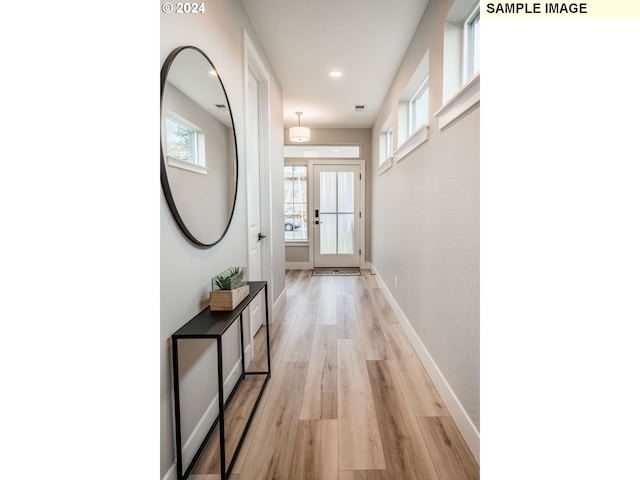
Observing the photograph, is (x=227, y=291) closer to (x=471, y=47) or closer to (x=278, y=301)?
(x=471, y=47)

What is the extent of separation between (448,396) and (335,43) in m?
2.76

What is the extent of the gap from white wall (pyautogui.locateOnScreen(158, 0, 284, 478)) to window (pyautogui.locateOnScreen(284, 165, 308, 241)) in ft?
11.6

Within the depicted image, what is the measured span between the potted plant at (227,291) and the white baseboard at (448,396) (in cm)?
117

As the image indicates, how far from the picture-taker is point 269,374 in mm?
2098

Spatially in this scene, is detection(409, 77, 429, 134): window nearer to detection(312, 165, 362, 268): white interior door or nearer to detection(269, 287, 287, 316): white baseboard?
detection(269, 287, 287, 316): white baseboard

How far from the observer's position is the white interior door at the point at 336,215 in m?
5.92

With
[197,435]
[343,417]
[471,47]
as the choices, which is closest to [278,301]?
[343,417]

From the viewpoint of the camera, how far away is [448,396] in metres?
1.74

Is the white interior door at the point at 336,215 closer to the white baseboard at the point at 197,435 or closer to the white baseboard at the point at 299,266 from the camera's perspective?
the white baseboard at the point at 299,266
